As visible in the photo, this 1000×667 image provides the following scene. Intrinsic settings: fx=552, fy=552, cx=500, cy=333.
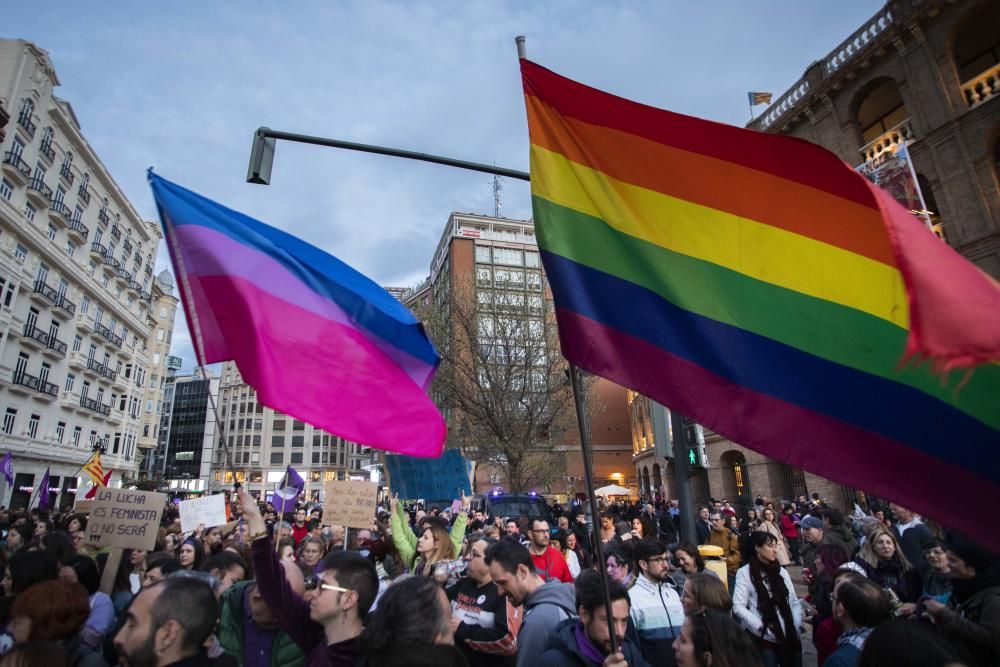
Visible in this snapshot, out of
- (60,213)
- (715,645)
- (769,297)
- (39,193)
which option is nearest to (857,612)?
(715,645)

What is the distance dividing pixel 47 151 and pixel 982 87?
4370 cm

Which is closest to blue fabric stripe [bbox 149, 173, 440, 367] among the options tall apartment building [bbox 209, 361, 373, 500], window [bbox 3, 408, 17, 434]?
window [bbox 3, 408, 17, 434]

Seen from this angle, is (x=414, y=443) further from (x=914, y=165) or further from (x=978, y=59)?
(x=978, y=59)

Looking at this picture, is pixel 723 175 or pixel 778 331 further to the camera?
pixel 723 175

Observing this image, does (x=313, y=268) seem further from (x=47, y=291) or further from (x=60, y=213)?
(x=60, y=213)

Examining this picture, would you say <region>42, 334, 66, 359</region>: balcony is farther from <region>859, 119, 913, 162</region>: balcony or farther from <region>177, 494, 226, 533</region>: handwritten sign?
<region>859, 119, 913, 162</region>: balcony

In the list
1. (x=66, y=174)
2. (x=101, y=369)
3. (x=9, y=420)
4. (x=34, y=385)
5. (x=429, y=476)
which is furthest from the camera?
(x=101, y=369)

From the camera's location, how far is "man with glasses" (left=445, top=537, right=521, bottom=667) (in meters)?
3.65

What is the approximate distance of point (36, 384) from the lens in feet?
103

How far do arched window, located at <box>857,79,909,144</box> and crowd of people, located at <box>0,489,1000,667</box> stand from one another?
20.2m

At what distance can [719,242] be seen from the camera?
2.65 m

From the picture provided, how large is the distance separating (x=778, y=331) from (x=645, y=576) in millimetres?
2916

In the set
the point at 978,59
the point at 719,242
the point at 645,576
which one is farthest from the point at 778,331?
the point at 978,59

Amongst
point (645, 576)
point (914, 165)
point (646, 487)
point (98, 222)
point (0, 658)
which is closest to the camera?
point (0, 658)
